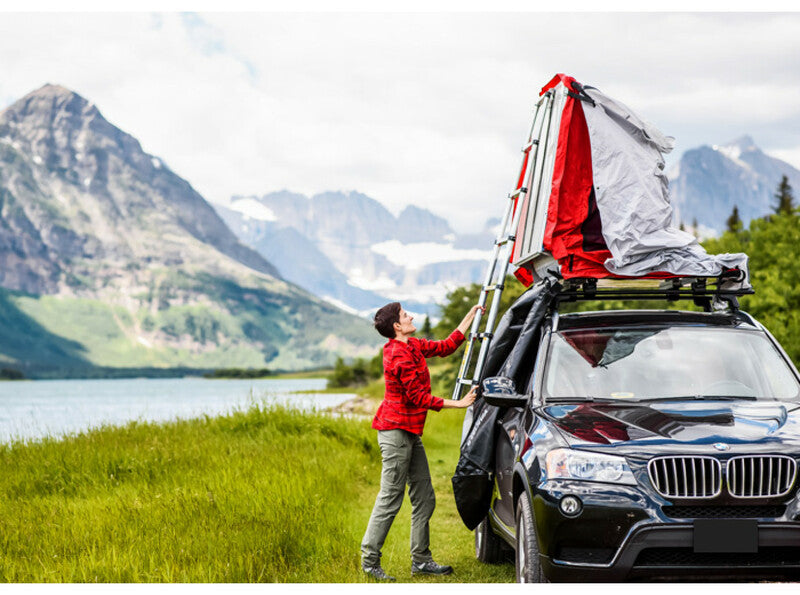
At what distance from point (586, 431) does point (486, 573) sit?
267 cm

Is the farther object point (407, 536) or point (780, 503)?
point (407, 536)

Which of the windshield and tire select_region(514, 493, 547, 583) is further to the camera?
the windshield

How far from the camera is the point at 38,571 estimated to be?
6.98m

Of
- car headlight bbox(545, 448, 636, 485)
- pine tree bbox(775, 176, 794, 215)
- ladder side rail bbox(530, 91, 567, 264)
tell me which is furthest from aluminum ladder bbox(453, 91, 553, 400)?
pine tree bbox(775, 176, 794, 215)

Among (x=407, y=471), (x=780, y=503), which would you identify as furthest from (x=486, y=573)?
(x=780, y=503)

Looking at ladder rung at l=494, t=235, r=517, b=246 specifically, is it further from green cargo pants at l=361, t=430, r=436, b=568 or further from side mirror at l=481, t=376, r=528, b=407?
side mirror at l=481, t=376, r=528, b=407

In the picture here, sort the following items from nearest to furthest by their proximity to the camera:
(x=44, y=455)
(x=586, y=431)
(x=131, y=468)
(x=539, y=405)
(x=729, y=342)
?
1. (x=586, y=431)
2. (x=539, y=405)
3. (x=729, y=342)
4. (x=131, y=468)
5. (x=44, y=455)

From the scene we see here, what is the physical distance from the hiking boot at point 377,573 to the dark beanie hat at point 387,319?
72.2 inches

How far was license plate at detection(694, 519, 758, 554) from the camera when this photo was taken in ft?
16.1

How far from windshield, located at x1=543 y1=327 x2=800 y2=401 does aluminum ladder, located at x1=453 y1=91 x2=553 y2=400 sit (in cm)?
167

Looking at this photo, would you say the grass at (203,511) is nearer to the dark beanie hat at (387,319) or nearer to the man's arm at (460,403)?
the man's arm at (460,403)

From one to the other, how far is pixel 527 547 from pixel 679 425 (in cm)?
Result: 114

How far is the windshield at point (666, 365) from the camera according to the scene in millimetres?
6250

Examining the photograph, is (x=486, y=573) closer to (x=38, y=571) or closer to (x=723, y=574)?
(x=723, y=574)
